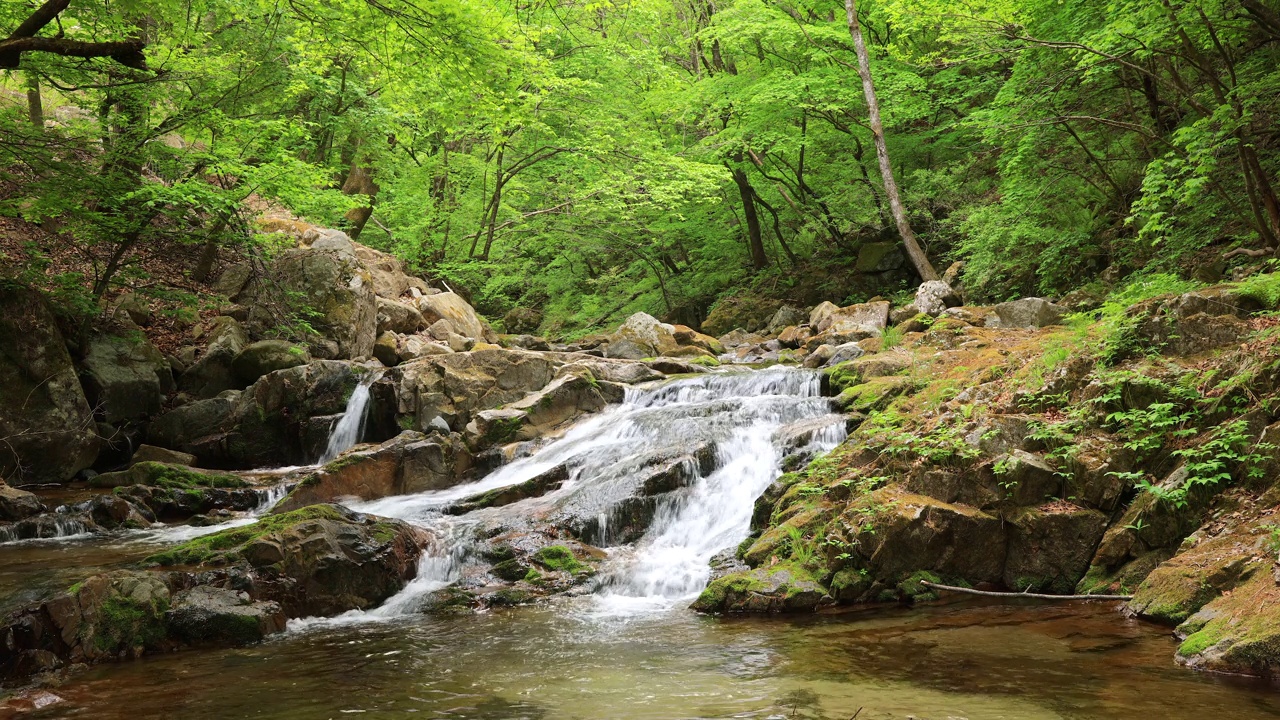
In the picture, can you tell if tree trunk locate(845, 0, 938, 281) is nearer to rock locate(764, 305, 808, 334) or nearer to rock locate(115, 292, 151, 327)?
rock locate(764, 305, 808, 334)

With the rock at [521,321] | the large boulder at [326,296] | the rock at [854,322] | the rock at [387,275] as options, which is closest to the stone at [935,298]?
the rock at [854,322]

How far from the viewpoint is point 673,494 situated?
29.7 ft

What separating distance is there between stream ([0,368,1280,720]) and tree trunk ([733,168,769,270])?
573 inches

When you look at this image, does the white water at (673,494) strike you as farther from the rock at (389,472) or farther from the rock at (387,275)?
the rock at (387,275)

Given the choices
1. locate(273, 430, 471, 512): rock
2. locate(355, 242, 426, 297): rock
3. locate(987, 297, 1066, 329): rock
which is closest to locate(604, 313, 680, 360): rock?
locate(355, 242, 426, 297): rock

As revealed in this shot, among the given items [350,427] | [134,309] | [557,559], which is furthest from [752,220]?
[557,559]

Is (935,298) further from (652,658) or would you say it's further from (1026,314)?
(652,658)

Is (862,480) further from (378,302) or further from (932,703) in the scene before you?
(378,302)

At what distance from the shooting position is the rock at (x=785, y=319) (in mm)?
20016

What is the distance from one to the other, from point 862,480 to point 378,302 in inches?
565

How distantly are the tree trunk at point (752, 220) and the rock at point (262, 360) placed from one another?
42.8ft

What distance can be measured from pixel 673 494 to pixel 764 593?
2787 mm

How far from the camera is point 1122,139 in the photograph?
12656 millimetres

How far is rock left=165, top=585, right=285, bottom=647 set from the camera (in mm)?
6043
